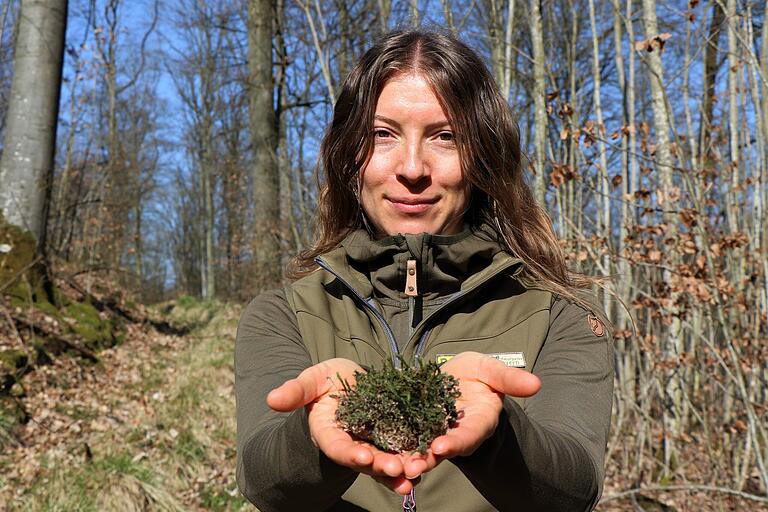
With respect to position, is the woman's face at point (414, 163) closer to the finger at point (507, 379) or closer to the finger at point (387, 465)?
the finger at point (507, 379)

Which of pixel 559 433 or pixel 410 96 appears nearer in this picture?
pixel 559 433

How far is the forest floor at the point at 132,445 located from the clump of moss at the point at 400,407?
3726mm

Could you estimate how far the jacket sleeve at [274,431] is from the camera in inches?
58.1

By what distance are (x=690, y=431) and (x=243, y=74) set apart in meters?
15.2

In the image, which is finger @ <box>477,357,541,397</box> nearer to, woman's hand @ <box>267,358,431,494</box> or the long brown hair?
woman's hand @ <box>267,358,431,494</box>

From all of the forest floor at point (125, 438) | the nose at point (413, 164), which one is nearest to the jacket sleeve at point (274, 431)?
the nose at point (413, 164)

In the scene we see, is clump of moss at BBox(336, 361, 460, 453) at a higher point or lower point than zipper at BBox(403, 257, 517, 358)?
lower

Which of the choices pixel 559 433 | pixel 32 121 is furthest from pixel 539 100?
pixel 32 121

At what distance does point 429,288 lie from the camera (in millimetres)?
2156

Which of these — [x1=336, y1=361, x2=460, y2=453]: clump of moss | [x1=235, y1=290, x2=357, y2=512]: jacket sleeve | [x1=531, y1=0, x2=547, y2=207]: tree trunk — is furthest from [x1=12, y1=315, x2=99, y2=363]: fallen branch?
[x1=336, y1=361, x2=460, y2=453]: clump of moss

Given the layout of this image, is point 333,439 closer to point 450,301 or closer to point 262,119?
point 450,301

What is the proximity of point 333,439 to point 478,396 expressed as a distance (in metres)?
0.36

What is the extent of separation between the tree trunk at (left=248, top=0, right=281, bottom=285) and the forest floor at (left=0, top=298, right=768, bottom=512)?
4.48 metres

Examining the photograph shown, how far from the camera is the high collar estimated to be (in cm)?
212
